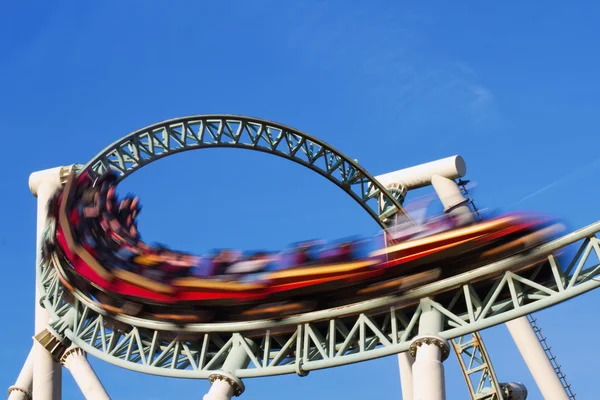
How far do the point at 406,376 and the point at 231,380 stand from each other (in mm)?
5626

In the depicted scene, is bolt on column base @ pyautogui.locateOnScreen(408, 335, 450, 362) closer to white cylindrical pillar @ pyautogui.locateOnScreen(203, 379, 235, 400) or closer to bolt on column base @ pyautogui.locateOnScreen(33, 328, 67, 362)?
white cylindrical pillar @ pyautogui.locateOnScreen(203, 379, 235, 400)

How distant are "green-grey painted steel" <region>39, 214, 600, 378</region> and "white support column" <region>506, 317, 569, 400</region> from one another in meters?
2.77

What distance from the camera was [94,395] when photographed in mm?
21344

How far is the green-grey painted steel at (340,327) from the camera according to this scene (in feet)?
57.7

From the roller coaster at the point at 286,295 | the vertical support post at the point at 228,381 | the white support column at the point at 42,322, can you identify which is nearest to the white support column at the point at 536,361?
the roller coaster at the point at 286,295

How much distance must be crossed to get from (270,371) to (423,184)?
29.7 ft

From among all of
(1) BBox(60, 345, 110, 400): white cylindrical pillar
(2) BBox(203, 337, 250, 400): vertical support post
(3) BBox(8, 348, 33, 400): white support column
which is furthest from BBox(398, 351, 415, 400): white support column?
(3) BBox(8, 348, 33, 400): white support column

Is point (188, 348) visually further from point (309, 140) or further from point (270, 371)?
point (309, 140)

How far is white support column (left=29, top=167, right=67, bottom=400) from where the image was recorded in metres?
23.1

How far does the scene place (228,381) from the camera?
19078mm

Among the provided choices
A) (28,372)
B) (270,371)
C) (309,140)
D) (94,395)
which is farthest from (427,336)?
(28,372)

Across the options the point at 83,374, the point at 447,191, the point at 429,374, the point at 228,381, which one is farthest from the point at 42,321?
the point at 429,374

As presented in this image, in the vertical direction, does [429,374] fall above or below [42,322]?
below

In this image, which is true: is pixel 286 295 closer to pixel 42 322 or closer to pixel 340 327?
pixel 340 327
